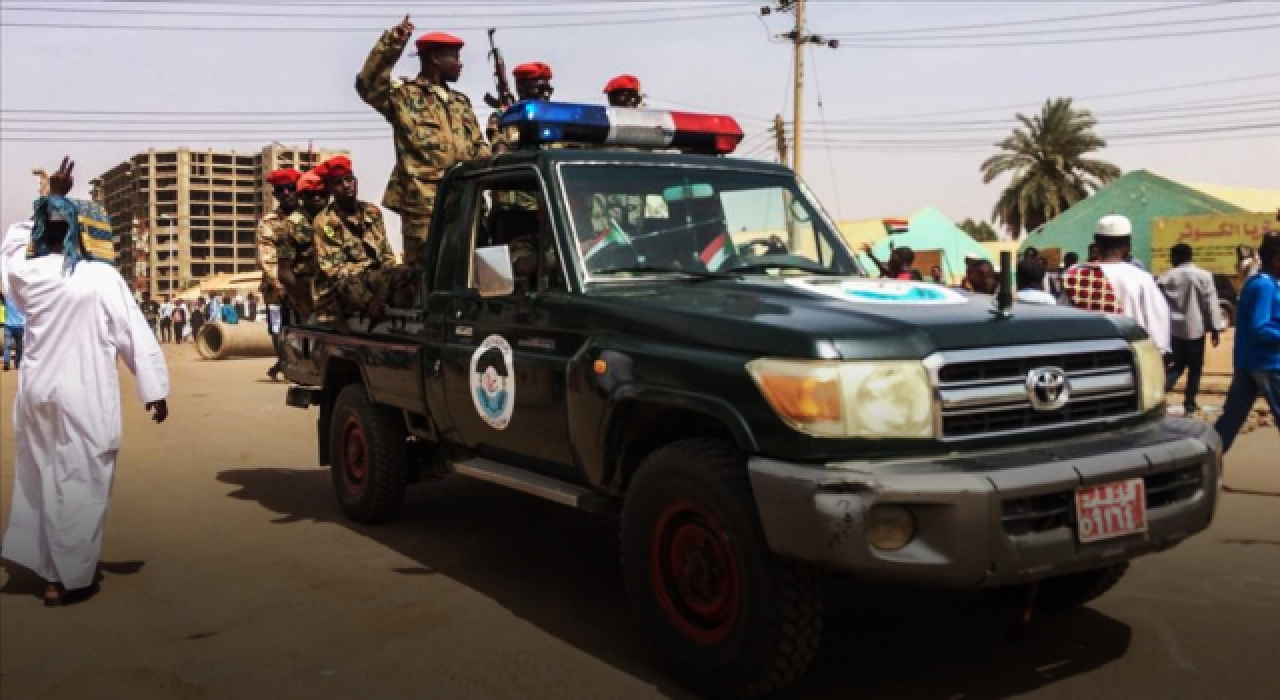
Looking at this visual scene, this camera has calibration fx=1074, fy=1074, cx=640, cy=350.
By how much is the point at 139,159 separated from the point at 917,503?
424 ft

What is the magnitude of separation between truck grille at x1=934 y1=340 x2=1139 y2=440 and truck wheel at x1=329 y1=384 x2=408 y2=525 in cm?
376

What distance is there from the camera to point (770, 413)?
3.33 m

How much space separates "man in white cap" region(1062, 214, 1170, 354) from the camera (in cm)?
693

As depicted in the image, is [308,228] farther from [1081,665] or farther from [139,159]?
[139,159]

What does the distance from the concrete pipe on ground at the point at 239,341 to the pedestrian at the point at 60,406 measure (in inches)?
782

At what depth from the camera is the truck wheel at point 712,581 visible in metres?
3.35

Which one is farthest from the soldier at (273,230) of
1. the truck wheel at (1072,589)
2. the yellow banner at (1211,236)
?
the yellow banner at (1211,236)

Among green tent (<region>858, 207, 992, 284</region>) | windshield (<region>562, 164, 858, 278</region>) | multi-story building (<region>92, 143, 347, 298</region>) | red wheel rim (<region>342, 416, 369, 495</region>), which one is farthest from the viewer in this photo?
multi-story building (<region>92, 143, 347, 298</region>)

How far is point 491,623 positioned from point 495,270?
1.49 meters

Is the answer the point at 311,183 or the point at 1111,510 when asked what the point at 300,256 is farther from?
the point at 1111,510

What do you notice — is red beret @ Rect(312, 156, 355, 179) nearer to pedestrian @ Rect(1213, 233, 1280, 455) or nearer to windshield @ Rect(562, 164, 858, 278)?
windshield @ Rect(562, 164, 858, 278)

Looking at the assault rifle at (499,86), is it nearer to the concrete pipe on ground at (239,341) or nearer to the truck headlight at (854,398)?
the truck headlight at (854,398)

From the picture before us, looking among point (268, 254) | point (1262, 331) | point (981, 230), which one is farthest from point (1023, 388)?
point (981, 230)

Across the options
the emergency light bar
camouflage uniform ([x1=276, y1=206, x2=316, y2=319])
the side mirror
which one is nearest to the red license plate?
the side mirror
